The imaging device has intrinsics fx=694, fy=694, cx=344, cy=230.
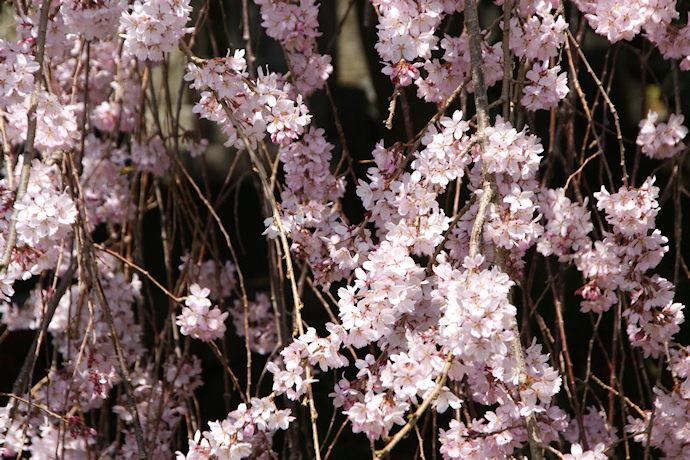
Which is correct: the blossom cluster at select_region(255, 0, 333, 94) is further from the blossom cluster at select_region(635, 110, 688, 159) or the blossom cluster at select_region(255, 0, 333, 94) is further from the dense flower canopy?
the blossom cluster at select_region(635, 110, 688, 159)

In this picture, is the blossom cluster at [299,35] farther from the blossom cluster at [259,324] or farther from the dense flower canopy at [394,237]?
the blossom cluster at [259,324]

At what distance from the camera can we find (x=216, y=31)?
2.46 metres

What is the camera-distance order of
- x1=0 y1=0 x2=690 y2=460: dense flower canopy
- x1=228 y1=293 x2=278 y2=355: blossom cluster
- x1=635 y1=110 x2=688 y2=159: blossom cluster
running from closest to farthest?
x1=0 y1=0 x2=690 y2=460: dense flower canopy → x1=635 y1=110 x2=688 y2=159: blossom cluster → x1=228 y1=293 x2=278 y2=355: blossom cluster

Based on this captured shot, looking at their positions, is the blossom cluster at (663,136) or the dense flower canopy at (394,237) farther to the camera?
the blossom cluster at (663,136)

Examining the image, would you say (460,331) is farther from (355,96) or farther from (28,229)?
(355,96)

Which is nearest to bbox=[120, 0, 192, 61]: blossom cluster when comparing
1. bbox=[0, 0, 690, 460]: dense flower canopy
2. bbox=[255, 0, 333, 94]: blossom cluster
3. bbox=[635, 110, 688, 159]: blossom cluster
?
bbox=[0, 0, 690, 460]: dense flower canopy

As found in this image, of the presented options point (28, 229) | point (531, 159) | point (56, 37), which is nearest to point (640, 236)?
point (531, 159)

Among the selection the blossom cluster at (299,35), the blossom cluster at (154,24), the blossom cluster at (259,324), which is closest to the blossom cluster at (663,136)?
the blossom cluster at (299,35)

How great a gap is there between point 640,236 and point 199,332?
36.2 inches

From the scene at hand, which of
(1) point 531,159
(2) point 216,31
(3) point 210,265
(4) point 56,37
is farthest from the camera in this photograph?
(2) point 216,31

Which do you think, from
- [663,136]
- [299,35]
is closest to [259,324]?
[299,35]

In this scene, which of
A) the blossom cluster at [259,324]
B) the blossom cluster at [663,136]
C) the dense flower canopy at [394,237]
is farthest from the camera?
the blossom cluster at [259,324]

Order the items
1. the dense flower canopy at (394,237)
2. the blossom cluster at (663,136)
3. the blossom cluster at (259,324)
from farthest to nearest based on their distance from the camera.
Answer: the blossom cluster at (259,324)
the blossom cluster at (663,136)
the dense flower canopy at (394,237)

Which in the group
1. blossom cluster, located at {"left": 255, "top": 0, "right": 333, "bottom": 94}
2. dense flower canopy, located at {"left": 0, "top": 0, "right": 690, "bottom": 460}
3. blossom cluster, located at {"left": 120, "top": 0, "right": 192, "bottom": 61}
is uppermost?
blossom cluster, located at {"left": 255, "top": 0, "right": 333, "bottom": 94}
